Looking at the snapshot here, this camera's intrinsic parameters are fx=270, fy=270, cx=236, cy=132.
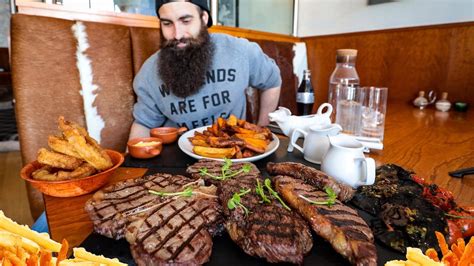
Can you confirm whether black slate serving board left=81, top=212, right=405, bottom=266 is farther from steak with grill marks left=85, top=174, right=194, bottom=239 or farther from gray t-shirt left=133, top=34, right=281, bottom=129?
gray t-shirt left=133, top=34, right=281, bottom=129

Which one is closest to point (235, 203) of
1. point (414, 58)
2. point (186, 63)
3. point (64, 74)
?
point (186, 63)

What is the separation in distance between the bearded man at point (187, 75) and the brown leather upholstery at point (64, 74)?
0.16 m

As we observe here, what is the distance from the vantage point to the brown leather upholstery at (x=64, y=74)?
5.71ft

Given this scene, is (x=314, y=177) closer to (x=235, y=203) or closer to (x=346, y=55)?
(x=235, y=203)

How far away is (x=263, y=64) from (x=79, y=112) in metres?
1.54

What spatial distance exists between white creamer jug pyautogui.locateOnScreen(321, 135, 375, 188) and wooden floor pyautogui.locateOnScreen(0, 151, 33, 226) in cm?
243

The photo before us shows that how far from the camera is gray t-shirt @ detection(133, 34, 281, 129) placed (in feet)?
6.90

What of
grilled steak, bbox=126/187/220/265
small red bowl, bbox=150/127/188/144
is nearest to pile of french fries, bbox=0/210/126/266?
grilled steak, bbox=126/187/220/265

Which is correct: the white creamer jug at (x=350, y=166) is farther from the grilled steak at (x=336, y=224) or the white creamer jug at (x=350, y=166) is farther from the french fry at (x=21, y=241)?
the french fry at (x=21, y=241)

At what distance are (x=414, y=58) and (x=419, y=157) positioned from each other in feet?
8.52

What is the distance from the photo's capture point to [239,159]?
3.79ft

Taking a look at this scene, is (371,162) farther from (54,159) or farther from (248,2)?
(248,2)

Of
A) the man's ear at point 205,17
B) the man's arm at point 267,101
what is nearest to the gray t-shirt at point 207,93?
the man's ear at point 205,17

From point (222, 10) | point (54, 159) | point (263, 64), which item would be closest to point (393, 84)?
point (263, 64)
